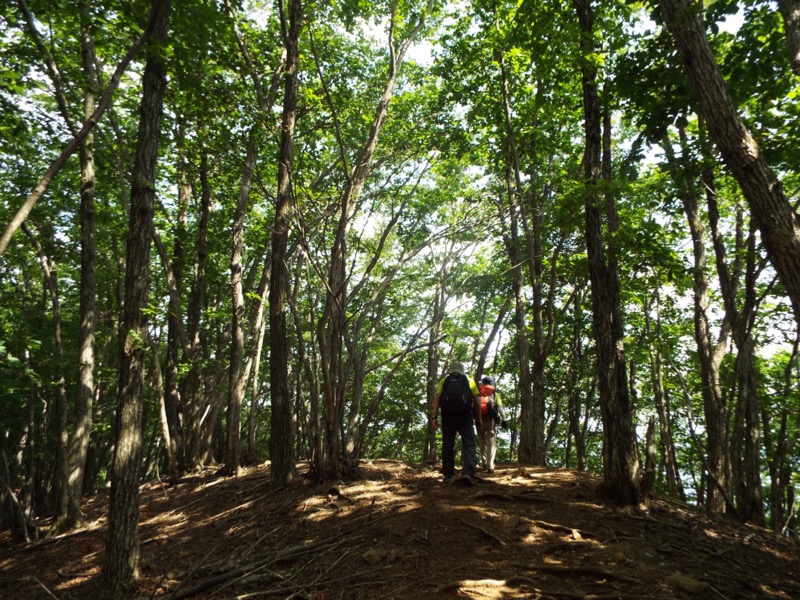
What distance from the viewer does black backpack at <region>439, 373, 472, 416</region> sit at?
7.19 metres

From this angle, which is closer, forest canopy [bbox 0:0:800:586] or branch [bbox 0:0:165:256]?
branch [bbox 0:0:165:256]

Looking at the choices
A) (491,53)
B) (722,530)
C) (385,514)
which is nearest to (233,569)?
(385,514)

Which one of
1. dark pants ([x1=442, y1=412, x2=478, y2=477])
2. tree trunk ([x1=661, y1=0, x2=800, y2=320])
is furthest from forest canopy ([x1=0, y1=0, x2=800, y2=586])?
dark pants ([x1=442, y1=412, x2=478, y2=477])

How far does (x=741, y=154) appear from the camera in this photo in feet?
14.6

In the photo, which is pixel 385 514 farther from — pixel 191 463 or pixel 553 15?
pixel 191 463

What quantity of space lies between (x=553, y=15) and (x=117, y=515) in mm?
8611

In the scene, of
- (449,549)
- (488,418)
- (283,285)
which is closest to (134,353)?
(283,285)

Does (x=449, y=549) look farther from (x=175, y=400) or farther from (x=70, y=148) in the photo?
(x=175, y=400)

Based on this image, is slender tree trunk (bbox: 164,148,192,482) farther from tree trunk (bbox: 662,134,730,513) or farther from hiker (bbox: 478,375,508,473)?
tree trunk (bbox: 662,134,730,513)

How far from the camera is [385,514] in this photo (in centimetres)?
597

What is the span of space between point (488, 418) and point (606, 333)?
122 inches

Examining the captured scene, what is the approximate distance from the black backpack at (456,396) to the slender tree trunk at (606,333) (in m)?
1.96

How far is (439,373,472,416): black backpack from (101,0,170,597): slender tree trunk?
4173 millimetres

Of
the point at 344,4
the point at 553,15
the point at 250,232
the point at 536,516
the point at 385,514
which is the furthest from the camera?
the point at 250,232
